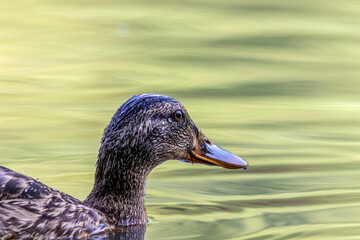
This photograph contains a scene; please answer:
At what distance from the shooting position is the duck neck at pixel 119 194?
878 cm

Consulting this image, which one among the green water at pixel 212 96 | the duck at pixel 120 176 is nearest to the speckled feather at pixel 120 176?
the duck at pixel 120 176

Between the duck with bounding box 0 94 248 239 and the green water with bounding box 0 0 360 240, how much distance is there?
1.10ft

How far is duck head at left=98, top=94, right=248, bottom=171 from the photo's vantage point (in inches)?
343

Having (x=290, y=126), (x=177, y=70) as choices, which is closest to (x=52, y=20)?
(x=177, y=70)

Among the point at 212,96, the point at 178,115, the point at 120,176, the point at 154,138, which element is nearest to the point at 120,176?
the point at 120,176

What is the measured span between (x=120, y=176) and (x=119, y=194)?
17cm

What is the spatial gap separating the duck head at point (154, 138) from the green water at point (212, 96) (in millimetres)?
384

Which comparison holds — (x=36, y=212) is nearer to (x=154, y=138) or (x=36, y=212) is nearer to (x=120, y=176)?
(x=120, y=176)

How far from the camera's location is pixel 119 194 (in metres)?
8.88

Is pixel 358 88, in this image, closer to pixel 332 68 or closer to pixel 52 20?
pixel 332 68

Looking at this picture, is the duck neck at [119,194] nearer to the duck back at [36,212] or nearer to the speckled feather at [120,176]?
the speckled feather at [120,176]

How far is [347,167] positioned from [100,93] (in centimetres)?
418

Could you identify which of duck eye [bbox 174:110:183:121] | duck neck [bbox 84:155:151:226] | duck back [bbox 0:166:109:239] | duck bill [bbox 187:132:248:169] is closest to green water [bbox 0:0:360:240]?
duck neck [bbox 84:155:151:226]

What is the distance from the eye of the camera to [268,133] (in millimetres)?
11438
